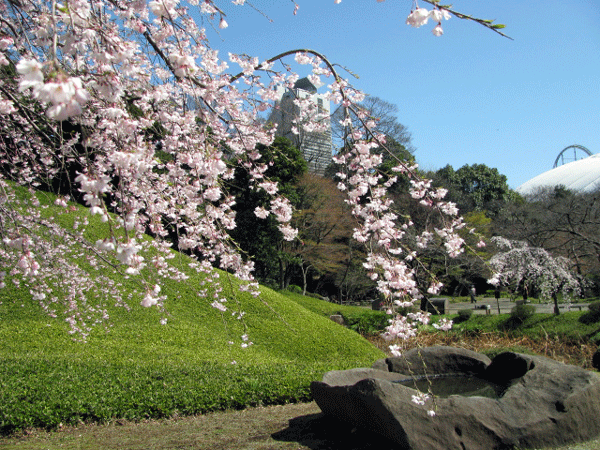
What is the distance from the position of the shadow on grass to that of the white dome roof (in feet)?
148

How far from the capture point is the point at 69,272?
6.76 metres

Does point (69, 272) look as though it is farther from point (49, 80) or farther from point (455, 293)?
point (455, 293)

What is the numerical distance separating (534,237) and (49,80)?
15.8 metres

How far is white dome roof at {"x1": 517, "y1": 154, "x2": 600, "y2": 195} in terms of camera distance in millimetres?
45969

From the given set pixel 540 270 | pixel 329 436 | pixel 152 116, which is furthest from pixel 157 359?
pixel 540 270

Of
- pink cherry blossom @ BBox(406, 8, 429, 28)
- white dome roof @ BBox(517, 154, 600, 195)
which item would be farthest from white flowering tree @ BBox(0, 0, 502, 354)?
white dome roof @ BBox(517, 154, 600, 195)

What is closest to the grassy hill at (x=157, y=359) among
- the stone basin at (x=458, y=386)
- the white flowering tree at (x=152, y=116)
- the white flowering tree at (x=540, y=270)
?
the white flowering tree at (x=152, y=116)

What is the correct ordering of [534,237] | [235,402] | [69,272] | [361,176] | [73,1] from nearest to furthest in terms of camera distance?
[73,1]
[361,176]
[235,402]
[69,272]
[534,237]

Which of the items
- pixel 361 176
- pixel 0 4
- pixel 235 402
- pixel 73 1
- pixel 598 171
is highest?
pixel 598 171

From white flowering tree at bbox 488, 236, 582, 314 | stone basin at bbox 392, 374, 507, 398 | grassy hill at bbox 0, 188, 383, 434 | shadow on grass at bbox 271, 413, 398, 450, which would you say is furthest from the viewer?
white flowering tree at bbox 488, 236, 582, 314

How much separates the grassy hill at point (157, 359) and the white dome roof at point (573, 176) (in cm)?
4109

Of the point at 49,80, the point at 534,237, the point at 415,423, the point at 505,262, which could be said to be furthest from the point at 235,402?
the point at 534,237

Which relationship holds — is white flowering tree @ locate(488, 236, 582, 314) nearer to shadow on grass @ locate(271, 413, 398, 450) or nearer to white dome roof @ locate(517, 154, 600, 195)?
shadow on grass @ locate(271, 413, 398, 450)

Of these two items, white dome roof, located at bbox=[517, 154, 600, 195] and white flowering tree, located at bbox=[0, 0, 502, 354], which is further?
white dome roof, located at bbox=[517, 154, 600, 195]
